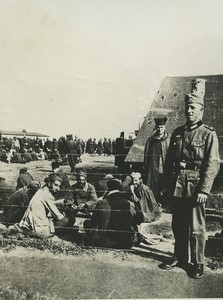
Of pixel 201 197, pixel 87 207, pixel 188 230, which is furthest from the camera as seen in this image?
pixel 87 207

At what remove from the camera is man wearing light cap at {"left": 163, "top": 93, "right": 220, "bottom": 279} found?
270 centimetres

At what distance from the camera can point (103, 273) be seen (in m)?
2.95

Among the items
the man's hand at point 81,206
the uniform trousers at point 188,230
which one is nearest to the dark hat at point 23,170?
the man's hand at point 81,206

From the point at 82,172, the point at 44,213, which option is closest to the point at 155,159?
the point at 82,172

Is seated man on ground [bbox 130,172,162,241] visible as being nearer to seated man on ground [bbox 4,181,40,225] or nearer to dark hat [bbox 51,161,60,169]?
dark hat [bbox 51,161,60,169]

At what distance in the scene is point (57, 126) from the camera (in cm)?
328

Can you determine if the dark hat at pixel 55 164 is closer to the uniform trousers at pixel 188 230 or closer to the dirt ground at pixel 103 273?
the dirt ground at pixel 103 273

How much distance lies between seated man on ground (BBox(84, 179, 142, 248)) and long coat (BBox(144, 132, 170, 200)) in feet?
0.82

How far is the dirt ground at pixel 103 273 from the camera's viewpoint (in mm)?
2818

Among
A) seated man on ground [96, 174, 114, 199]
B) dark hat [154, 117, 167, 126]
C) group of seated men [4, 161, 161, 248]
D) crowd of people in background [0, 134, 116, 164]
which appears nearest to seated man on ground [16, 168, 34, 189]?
group of seated men [4, 161, 161, 248]

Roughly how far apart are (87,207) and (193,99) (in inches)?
50.2

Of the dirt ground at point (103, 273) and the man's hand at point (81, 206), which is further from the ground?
the man's hand at point (81, 206)

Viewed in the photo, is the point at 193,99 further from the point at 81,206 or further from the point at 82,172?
the point at 81,206

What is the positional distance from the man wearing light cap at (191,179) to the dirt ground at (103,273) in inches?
4.3
